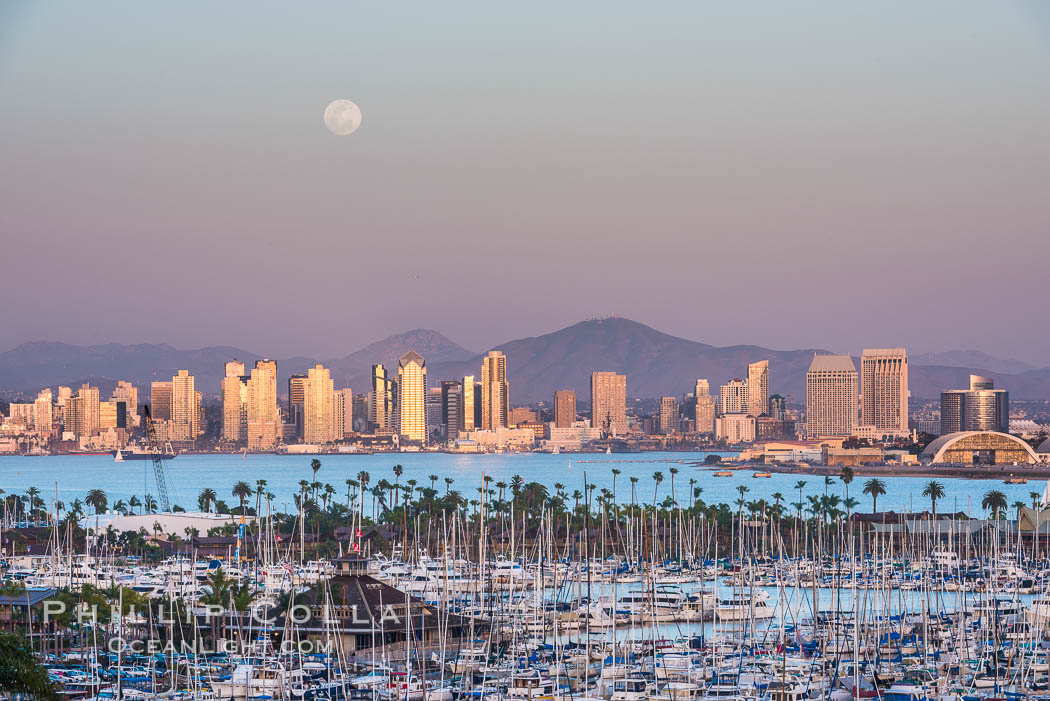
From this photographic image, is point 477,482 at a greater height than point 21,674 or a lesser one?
lesser

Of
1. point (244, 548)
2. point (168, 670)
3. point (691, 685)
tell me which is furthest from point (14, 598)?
point (244, 548)

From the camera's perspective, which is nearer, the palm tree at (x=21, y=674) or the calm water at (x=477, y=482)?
the palm tree at (x=21, y=674)

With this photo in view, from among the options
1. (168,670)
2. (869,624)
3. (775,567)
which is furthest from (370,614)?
(775,567)

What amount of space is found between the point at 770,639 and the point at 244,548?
23614 mm

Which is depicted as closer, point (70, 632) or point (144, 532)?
point (70, 632)

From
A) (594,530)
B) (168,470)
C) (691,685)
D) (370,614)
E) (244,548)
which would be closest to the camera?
(691,685)

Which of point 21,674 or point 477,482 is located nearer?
point 21,674

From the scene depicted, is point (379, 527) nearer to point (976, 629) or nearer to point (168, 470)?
point (976, 629)

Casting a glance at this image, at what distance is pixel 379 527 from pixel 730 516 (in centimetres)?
1396

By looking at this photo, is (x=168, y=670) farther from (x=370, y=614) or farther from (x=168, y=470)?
(x=168, y=470)

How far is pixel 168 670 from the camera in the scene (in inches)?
990

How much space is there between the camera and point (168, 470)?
18625 cm

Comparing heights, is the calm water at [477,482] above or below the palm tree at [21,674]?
below

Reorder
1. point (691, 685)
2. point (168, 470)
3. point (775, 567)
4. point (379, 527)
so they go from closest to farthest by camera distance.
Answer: point (691, 685) → point (775, 567) → point (379, 527) → point (168, 470)
